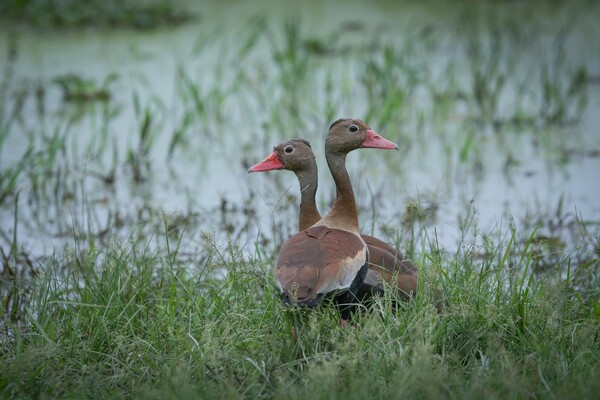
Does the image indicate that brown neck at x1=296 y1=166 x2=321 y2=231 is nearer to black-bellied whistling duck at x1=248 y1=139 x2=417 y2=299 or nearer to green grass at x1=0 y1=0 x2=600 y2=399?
black-bellied whistling duck at x1=248 y1=139 x2=417 y2=299

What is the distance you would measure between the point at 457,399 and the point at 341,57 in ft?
17.5

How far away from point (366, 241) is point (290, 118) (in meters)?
2.96

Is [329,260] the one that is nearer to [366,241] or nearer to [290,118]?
[366,241]

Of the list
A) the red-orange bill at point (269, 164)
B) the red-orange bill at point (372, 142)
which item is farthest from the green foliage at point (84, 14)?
the red-orange bill at point (372, 142)

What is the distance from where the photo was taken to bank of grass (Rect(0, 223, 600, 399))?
Answer: 308 centimetres

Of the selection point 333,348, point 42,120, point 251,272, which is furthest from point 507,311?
point 42,120

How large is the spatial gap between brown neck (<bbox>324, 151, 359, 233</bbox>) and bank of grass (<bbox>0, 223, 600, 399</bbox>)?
31 centimetres

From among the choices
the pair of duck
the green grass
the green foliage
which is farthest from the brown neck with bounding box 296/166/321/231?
the green foliage

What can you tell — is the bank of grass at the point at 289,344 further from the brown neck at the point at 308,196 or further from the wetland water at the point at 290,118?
the wetland water at the point at 290,118

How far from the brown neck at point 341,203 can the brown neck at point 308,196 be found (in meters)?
0.15

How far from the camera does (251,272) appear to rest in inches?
143

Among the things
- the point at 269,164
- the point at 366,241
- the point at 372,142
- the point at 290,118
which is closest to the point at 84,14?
the point at 290,118

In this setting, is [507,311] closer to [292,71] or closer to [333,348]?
[333,348]

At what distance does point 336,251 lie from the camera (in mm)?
3412
